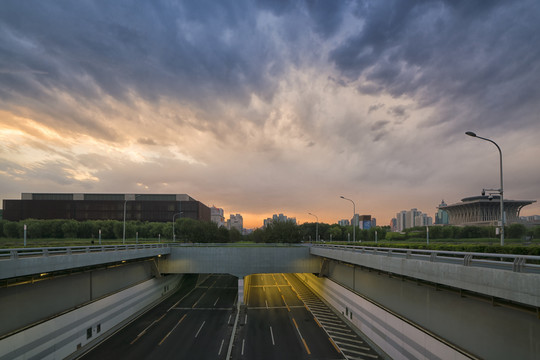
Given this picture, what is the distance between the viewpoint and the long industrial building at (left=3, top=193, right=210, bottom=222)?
132125 millimetres

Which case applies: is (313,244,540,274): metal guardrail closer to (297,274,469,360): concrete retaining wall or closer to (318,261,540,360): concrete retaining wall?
(318,261,540,360): concrete retaining wall

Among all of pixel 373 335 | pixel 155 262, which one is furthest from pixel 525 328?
pixel 155 262

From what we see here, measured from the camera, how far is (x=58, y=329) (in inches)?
816

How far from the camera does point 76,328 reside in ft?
74.9

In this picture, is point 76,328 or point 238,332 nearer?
point 76,328

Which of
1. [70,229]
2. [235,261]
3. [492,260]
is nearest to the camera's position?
[492,260]

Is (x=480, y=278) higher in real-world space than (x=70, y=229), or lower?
higher

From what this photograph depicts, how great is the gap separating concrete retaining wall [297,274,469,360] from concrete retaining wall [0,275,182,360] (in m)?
24.0

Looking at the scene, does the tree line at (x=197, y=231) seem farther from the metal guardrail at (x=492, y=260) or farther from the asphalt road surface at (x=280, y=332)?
the metal guardrail at (x=492, y=260)

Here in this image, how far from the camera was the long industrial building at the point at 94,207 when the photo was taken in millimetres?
132125

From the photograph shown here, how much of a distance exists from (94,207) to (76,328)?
431 ft

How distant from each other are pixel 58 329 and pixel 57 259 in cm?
553

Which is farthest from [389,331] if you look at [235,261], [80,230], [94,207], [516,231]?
[94,207]

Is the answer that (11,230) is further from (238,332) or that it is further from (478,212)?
(478,212)
